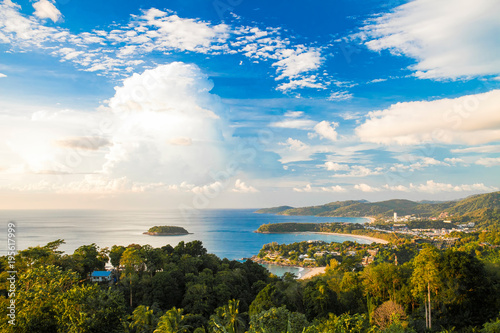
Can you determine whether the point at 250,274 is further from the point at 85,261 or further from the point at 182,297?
the point at 85,261

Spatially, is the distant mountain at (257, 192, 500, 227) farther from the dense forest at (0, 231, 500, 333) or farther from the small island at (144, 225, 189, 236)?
the dense forest at (0, 231, 500, 333)

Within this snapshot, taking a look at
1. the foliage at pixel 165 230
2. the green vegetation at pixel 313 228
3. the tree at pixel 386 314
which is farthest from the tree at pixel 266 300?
the green vegetation at pixel 313 228

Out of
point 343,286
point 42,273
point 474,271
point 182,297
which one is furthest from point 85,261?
point 474,271

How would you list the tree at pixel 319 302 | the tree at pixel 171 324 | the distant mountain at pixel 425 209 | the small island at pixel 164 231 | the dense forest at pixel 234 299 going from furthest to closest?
1. the distant mountain at pixel 425 209
2. the small island at pixel 164 231
3. the tree at pixel 319 302
4. the tree at pixel 171 324
5. the dense forest at pixel 234 299

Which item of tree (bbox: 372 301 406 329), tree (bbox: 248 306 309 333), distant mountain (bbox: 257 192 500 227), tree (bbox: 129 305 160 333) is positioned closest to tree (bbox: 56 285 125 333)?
tree (bbox: 248 306 309 333)

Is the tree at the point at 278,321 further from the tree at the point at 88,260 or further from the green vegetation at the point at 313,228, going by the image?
the green vegetation at the point at 313,228

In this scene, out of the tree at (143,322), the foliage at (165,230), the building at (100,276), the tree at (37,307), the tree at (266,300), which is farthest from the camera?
the foliage at (165,230)

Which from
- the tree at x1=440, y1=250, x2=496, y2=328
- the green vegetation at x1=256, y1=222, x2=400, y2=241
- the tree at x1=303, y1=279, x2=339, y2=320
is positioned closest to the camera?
the tree at x1=440, y1=250, x2=496, y2=328
